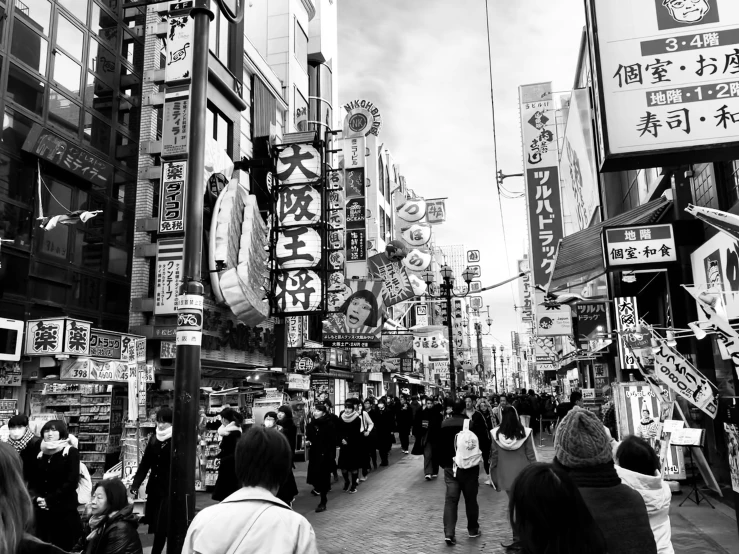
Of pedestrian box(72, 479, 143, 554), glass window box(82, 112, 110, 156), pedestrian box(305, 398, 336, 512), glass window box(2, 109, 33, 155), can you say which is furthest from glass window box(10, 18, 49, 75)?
pedestrian box(72, 479, 143, 554)

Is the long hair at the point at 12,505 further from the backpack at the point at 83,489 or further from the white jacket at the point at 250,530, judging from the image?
the backpack at the point at 83,489

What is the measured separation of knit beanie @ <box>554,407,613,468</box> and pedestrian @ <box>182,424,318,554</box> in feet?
5.22

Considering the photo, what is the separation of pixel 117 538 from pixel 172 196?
590 inches

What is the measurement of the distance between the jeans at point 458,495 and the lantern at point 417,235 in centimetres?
2709

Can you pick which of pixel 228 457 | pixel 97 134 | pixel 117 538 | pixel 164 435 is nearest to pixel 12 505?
pixel 117 538

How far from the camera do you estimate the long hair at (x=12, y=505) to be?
7.62ft

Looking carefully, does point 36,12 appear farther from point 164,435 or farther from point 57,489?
point 57,489

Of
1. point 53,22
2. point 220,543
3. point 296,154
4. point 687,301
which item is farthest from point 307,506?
point 53,22

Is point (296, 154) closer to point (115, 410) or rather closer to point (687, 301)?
point (115, 410)

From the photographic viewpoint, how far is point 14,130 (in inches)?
598

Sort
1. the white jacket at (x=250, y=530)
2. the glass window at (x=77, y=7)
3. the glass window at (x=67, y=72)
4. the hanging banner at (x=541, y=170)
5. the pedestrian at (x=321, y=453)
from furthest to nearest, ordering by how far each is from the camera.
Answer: the hanging banner at (x=541, y=170)
the glass window at (x=77, y=7)
the glass window at (x=67, y=72)
the pedestrian at (x=321, y=453)
the white jacket at (x=250, y=530)

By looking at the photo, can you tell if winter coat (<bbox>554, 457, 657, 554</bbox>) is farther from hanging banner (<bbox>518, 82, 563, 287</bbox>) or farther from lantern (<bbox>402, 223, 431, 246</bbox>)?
lantern (<bbox>402, 223, 431, 246</bbox>)

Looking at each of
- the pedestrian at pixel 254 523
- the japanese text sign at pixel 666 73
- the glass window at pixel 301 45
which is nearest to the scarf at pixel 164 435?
the pedestrian at pixel 254 523

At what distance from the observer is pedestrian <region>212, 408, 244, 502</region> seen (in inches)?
341
